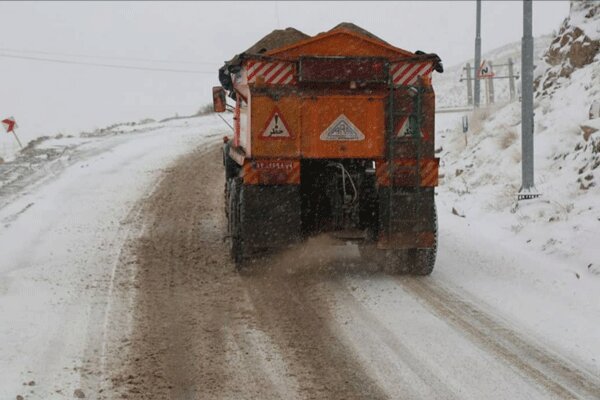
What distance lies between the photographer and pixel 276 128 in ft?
27.7

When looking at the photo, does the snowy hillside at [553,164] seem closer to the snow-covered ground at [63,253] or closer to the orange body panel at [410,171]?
the orange body panel at [410,171]

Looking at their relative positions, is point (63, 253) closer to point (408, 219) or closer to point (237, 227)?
point (237, 227)

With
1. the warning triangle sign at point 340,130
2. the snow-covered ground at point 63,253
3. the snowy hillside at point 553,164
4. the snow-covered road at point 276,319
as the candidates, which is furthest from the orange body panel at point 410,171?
the snow-covered ground at point 63,253

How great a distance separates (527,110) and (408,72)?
3.38 metres

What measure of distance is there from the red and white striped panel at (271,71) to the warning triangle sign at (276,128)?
34 centimetres

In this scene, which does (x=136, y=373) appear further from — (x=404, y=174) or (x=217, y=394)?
(x=404, y=174)

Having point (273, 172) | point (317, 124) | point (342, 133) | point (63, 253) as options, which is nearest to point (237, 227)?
point (273, 172)

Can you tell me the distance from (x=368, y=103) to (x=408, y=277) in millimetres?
2006

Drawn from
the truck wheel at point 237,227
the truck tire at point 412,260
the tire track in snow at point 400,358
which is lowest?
the tire track in snow at point 400,358

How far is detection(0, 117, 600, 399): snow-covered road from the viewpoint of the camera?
5.40m

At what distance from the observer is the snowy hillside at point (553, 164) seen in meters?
9.56

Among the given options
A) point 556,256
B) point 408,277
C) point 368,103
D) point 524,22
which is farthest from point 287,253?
point 524,22

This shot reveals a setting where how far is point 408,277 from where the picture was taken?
344 inches

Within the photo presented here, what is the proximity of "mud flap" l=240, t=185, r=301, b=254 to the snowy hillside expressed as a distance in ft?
10.0
